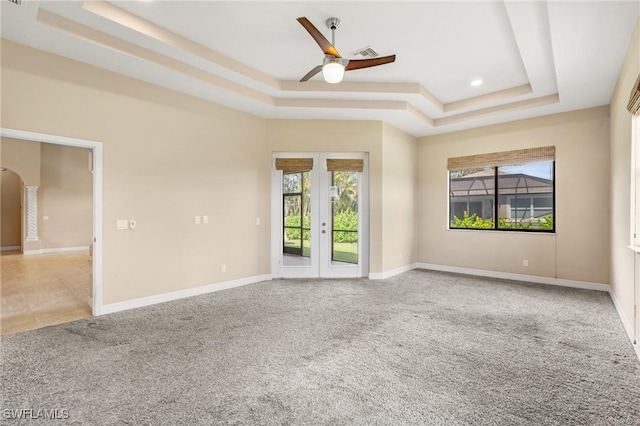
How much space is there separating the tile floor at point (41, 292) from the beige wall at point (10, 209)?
3144 mm

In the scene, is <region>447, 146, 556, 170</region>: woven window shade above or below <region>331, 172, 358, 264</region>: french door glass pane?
above

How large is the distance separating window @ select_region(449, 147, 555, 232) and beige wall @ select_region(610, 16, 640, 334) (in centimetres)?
114

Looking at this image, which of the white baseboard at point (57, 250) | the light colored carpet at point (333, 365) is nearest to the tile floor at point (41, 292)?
the light colored carpet at point (333, 365)

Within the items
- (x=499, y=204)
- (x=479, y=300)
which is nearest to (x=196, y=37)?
(x=479, y=300)

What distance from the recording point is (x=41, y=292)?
16.5 feet

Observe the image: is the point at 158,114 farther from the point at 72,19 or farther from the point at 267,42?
the point at 267,42

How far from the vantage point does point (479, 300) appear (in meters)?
4.62

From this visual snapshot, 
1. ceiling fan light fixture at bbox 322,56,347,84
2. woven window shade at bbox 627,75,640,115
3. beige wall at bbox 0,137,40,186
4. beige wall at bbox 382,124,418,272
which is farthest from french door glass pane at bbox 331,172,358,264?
beige wall at bbox 0,137,40,186

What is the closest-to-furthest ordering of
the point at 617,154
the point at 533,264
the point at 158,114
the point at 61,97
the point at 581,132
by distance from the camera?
the point at 61,97 → the point at 617,154 → the point at 158,114 → the point at 581,132 → the point at 533,264

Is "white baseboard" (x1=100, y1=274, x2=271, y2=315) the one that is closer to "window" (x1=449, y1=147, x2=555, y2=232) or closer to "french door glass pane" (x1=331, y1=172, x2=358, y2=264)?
"french door glass pane" (x1=331, y1=172, x2=358, y2=264)

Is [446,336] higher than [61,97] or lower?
lower

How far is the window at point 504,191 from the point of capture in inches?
229

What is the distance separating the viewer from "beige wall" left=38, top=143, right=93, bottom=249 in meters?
9.96

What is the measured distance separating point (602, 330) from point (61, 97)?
637 cm
